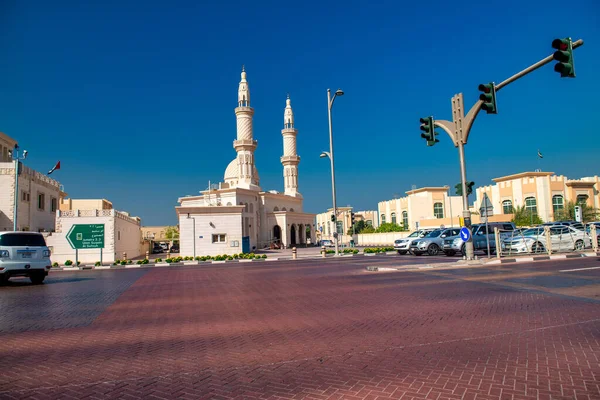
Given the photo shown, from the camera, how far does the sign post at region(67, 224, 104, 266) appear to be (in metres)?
28.6

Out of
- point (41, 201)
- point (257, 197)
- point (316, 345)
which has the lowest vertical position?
point (316, 345)

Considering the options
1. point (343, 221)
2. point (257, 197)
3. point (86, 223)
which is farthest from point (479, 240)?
point (343, 221)

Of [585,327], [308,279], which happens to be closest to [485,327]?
[585,327]

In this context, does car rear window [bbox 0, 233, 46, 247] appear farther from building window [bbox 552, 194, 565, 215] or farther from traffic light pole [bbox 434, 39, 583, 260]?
building window [bbox 552, 194, 565, 215]

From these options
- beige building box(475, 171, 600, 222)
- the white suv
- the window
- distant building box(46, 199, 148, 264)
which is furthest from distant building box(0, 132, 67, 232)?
the window

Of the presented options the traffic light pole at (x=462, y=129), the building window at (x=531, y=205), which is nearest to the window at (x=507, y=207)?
the building window at (x=531, y=205)

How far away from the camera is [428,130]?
16.6 meters

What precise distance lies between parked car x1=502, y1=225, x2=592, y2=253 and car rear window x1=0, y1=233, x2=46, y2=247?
21.2 meters

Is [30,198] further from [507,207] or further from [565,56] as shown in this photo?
[507,207]

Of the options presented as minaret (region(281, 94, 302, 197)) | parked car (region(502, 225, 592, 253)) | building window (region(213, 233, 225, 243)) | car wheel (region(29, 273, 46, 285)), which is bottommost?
car wheel (region(29, 273, 46, 285))

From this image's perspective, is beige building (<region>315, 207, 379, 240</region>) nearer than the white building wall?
No

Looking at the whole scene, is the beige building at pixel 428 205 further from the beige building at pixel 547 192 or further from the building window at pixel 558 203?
the building window at pixel 558 203

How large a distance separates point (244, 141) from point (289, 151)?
11286 mm

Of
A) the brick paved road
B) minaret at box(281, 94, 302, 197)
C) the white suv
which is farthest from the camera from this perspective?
minaret at box(281, 94, 302, 197)
